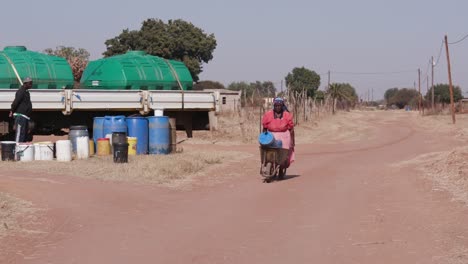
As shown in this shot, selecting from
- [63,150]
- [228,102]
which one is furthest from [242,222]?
[228,102]

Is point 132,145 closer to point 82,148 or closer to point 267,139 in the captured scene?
point 82,148

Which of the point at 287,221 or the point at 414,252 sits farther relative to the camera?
the point at 287,221

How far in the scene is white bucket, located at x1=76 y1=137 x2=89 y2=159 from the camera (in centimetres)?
1617

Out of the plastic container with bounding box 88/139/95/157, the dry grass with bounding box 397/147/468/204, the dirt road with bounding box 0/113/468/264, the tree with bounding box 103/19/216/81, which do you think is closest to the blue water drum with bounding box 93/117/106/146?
the plastic container with bounding box 88/139/95/157

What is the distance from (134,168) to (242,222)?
5.85 m

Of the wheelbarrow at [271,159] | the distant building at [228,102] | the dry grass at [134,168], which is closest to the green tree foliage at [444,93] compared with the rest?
the distant building at [228,102]

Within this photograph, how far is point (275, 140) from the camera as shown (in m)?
13.8

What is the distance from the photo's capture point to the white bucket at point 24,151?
49.9 feet

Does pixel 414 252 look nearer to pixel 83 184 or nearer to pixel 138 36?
pixel 83 184

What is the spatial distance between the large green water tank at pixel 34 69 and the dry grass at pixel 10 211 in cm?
1190

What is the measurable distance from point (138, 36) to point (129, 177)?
48.1 metres

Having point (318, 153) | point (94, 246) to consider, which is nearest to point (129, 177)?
point (94, 246)

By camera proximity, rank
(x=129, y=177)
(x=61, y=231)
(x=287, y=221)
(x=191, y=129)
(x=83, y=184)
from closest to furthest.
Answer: (x=61, y=231) < (x=287, y=221) < (x=83, y=184) < (x=129, y=177) < (x=191, y=129)

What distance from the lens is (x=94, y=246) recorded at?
24.4 feet
